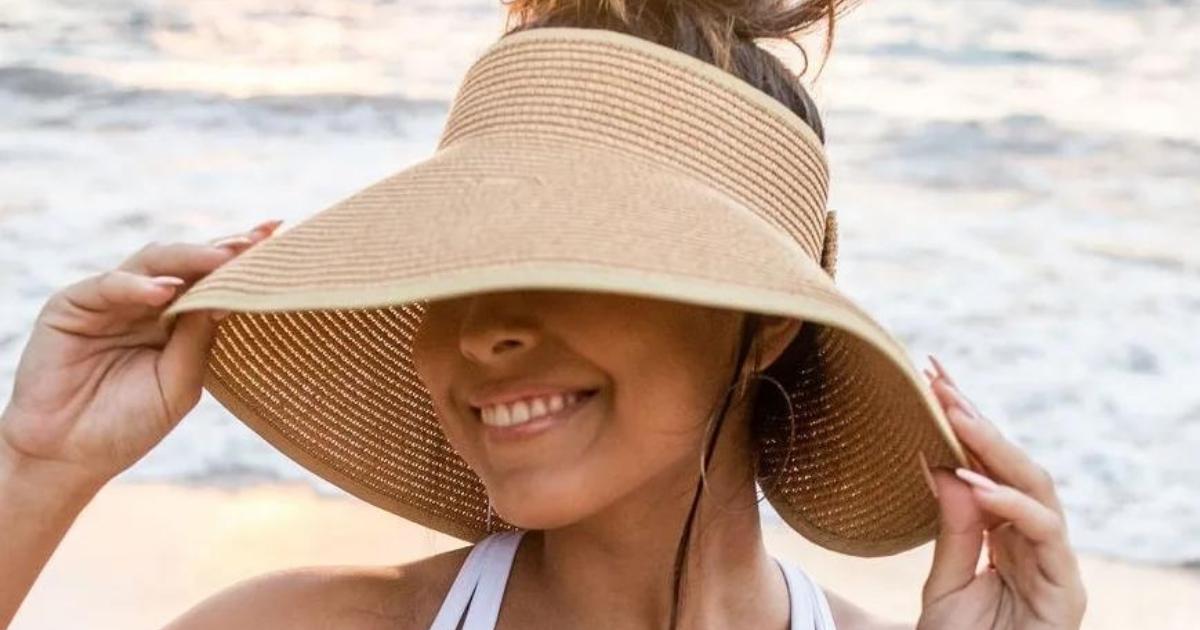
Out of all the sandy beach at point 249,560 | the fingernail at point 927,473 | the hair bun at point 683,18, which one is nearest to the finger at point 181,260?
the hair bun at point 683,18

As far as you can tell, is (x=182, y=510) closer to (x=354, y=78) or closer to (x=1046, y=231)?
(x=1046, y=231)

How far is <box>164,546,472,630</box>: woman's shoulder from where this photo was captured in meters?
2.21

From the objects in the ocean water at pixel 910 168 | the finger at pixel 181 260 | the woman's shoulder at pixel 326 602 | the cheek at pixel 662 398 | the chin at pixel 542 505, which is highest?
the finger at pixel 181 260

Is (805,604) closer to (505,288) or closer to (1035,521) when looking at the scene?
(1035,521)

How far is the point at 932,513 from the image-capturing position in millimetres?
2162

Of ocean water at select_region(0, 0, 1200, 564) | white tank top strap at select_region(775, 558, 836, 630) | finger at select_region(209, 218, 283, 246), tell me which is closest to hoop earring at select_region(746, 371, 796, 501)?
white tank top strap at select_region(775, 558, 836, 630)

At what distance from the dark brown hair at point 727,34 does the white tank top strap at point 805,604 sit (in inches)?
6.4

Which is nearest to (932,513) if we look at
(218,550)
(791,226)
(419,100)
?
(791,226)

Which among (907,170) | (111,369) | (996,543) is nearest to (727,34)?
(996,543)

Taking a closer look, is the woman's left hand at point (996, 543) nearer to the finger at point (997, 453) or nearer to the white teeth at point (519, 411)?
the finger at point (997, 453)

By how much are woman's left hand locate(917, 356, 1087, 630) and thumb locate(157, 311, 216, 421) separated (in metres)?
0.82

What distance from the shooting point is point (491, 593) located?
88.1 inches

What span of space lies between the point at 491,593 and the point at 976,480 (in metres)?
0.62

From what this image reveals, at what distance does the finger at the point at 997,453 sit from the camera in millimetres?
1960
